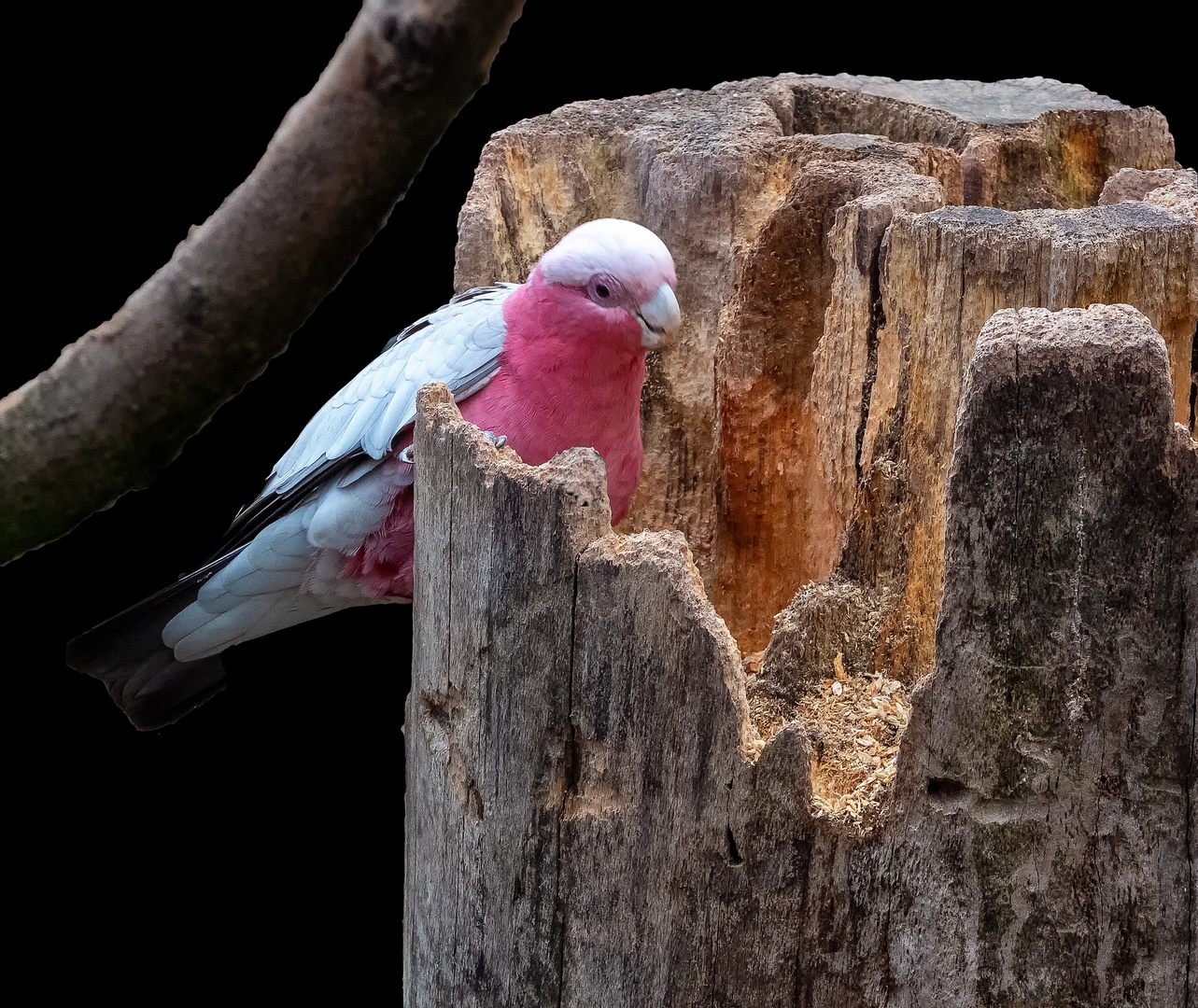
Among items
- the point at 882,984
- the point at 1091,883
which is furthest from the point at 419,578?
the point at 1091,883

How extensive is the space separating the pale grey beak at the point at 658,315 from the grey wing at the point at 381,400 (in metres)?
0.36

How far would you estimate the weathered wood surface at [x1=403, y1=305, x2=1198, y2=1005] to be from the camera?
2652 millimetres

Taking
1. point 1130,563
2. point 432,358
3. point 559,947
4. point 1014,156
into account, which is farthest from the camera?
point 1014,156

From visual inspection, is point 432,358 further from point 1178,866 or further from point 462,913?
point 1178,866

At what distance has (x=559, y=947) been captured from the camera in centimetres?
300

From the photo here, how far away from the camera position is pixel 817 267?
12.3 feet

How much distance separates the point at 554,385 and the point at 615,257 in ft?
1.11

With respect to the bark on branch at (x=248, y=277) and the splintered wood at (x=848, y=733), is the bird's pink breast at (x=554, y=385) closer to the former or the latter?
the splintered wood at (x=848, y=733)

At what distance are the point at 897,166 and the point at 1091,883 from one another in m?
1.69

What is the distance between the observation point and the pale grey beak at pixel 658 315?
10.8 feet

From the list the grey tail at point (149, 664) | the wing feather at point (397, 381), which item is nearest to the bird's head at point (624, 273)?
the wing feather at point (397, 381)

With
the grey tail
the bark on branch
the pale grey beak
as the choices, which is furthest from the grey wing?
the bark on branch

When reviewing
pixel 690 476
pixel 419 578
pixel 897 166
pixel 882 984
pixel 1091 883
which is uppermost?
pixel 897 166

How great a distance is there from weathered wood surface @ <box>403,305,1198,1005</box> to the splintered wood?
0.07 m
